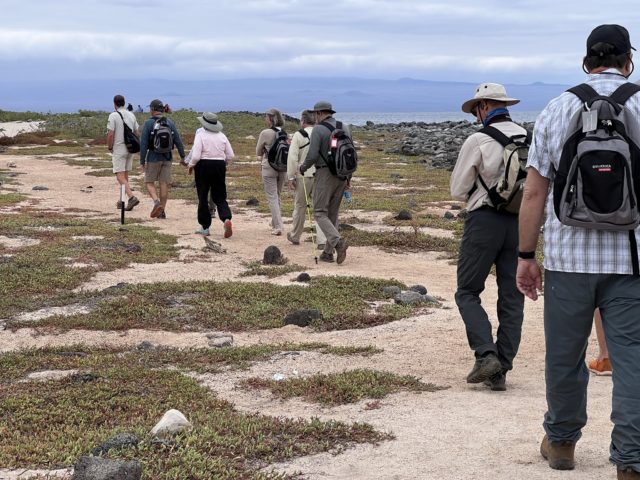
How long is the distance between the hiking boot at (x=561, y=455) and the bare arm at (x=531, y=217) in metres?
0.94

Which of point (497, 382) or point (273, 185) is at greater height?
point (273, 185)

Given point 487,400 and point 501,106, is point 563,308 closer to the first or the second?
point 487,400

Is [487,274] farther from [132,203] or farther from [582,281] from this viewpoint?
[132,203]

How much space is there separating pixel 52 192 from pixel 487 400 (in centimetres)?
2094

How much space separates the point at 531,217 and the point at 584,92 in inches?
28.0

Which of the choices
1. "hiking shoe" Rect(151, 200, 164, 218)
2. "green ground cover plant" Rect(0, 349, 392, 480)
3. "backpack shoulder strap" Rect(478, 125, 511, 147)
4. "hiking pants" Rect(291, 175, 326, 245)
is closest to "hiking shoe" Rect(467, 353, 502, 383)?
"green ground cover plant" Rect(0, 349, 392, 480)

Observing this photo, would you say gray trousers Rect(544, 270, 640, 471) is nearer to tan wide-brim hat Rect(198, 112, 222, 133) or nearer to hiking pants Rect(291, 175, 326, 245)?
hiking pants Rect(291, 175, 326, 245)

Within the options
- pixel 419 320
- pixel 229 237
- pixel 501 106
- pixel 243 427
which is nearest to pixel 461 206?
pixel 229 237

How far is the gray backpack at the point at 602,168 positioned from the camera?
4582 millimetres

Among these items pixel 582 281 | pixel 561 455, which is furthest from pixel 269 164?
pixel 582 281

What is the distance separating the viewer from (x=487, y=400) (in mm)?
7246

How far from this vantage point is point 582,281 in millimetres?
4883

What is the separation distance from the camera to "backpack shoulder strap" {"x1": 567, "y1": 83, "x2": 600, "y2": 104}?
15.8 feet

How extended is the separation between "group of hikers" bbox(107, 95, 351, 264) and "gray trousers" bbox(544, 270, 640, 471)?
8392 mm
